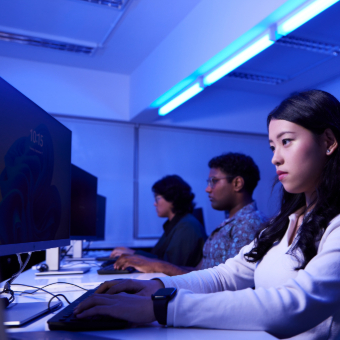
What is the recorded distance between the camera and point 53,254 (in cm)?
183

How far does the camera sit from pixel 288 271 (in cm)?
98

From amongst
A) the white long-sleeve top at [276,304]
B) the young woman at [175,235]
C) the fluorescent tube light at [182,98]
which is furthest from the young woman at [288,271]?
the fluorescent tube light at [182,98]

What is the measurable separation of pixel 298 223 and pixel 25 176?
0.79 m

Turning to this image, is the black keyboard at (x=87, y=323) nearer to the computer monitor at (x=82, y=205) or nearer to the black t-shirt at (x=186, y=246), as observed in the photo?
the computer monitor at (x=82, y=205)

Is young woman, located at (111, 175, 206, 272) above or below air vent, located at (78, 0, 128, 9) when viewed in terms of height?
below

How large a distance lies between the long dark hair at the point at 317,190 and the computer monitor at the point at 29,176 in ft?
2.10

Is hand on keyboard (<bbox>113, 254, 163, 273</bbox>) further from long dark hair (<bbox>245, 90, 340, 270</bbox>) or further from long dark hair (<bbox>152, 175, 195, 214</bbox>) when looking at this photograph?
long dark hair (<bbox>152, 175, 195, 214</bbox>)

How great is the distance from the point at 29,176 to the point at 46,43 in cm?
316

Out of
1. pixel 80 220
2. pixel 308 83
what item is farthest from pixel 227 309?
pixel 308 83

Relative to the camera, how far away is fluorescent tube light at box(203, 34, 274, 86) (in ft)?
8.60

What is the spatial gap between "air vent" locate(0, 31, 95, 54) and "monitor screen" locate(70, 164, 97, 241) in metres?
2.05

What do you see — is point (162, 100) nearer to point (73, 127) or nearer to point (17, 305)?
point (73, 127)

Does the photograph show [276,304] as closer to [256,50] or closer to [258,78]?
[256,50]

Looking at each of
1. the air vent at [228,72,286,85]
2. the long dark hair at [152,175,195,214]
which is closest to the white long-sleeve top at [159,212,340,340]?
the long dark hair at [152,175,195,214]
